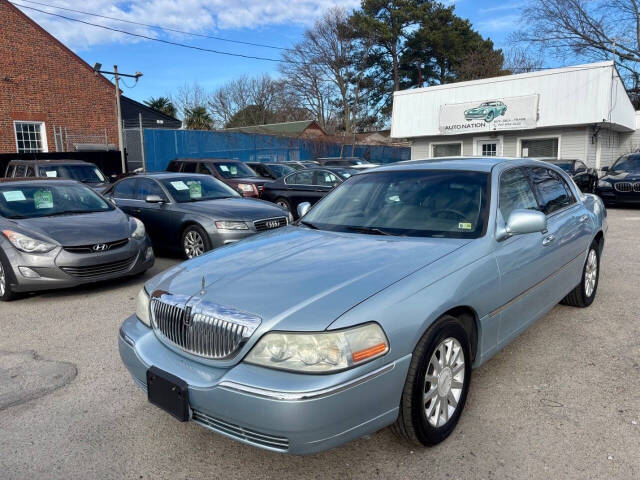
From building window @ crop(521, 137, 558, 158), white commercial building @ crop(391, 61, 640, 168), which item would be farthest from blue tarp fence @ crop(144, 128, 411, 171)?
building window @ crop(521, 137, 558, 158)

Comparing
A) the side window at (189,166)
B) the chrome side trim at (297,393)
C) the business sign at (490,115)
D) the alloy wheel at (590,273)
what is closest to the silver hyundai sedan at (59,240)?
the chrome side trim at (297,393)

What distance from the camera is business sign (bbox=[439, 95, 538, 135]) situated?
21062 millimetres

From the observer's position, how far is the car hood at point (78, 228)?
5.88 m

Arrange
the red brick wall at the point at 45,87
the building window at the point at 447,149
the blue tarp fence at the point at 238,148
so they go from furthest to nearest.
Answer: the building window at the point at 447,149, the blue tarp fence at the point at 238,148, the red brick wall at the point at 45,87

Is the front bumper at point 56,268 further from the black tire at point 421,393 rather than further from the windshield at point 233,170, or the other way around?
the windshield at point 233,170

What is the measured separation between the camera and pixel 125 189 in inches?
356

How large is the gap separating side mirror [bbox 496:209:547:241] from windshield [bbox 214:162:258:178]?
11008 mm

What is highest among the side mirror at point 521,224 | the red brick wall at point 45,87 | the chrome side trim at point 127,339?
the red brick wall at point 45,87

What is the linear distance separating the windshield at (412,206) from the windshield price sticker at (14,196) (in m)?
4.46

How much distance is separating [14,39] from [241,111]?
38.1 metres

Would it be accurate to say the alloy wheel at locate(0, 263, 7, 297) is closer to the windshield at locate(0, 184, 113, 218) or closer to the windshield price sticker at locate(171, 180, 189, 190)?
the windshield at locate(0, 184, 113, 218)

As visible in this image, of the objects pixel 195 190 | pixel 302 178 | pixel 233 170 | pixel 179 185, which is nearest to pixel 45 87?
pixel 233 170

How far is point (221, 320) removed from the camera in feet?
8.06

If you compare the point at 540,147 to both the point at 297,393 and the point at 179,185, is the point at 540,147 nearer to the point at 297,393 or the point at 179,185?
the point at 179,185
